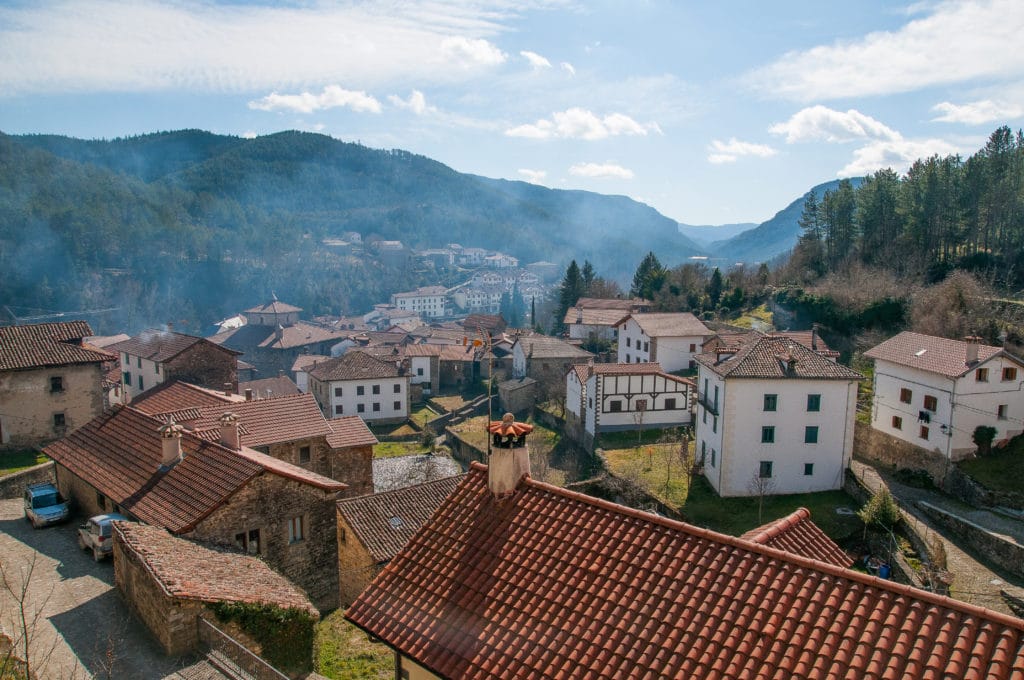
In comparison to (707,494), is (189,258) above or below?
above

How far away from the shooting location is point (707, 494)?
29938 mm

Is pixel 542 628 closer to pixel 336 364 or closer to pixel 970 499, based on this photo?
pixel 970 499

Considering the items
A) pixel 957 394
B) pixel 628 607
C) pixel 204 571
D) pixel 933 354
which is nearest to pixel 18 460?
pixel 204 571

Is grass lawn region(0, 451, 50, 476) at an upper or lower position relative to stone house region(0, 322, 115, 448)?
lower

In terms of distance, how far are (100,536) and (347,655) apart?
270 inches

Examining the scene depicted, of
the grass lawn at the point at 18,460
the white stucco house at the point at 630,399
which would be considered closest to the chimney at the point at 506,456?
the grass lawn at the point at 18,460

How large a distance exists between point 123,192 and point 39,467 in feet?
473

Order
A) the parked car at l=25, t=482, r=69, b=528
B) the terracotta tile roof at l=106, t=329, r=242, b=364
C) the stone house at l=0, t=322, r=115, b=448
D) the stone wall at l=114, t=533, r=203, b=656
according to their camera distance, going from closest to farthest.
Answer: the stone wall at l=114, t=533, r=203, b=656 < the parked car at l=25, t=482, r=69, b=528 < the stone house at l=0, t=322, r=115, b=448 < the terracotta tile roof at l=106, t=329, r=242, b=364

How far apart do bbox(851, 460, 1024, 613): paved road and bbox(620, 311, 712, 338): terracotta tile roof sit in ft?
83.4

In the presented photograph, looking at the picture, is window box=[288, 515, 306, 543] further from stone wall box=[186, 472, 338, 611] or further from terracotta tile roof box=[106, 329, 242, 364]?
terracotta tile roof box=[106, 329, 242, 364]

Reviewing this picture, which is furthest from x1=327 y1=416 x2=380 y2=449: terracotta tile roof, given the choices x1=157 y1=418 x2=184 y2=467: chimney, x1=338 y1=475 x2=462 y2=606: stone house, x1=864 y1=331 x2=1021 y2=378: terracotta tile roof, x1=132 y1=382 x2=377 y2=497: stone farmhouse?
x1=864 y1=331 x2=1021 y2=378: terracotta tile roof

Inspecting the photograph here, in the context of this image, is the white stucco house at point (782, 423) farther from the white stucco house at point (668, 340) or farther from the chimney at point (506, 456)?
the white stucco house at point (668, 340)

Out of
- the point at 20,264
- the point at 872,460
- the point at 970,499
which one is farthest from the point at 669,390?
the point at 20,264

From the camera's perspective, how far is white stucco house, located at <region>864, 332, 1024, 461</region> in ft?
91.9
